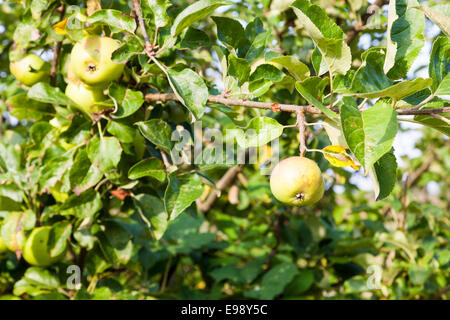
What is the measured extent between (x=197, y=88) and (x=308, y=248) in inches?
50.3

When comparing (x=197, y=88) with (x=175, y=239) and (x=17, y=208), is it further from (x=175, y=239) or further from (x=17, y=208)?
(x=175, y=239)

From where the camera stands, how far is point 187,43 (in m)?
1.08

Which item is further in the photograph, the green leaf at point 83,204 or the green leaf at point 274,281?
the green leaf at point 274,281

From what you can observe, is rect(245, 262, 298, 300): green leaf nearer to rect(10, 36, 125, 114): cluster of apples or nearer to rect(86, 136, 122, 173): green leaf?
rect(86, 136, 122, 173): green leaf

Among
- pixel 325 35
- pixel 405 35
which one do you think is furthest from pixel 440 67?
pixel 325 35

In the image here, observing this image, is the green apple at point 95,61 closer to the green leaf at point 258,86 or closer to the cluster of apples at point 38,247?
the green leaf at point 258,86

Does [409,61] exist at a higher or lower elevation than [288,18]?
higher

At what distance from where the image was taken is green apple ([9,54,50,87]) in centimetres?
132

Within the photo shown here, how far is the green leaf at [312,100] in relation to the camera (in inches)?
29.9

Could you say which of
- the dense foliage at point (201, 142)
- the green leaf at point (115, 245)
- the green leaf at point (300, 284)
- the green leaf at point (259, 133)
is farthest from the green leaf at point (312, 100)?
the green leaf at point (300, 284)

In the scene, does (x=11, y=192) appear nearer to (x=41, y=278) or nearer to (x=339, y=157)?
(x=41, y=278)

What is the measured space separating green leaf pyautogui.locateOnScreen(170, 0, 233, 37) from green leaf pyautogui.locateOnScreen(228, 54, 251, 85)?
12 centimetres
